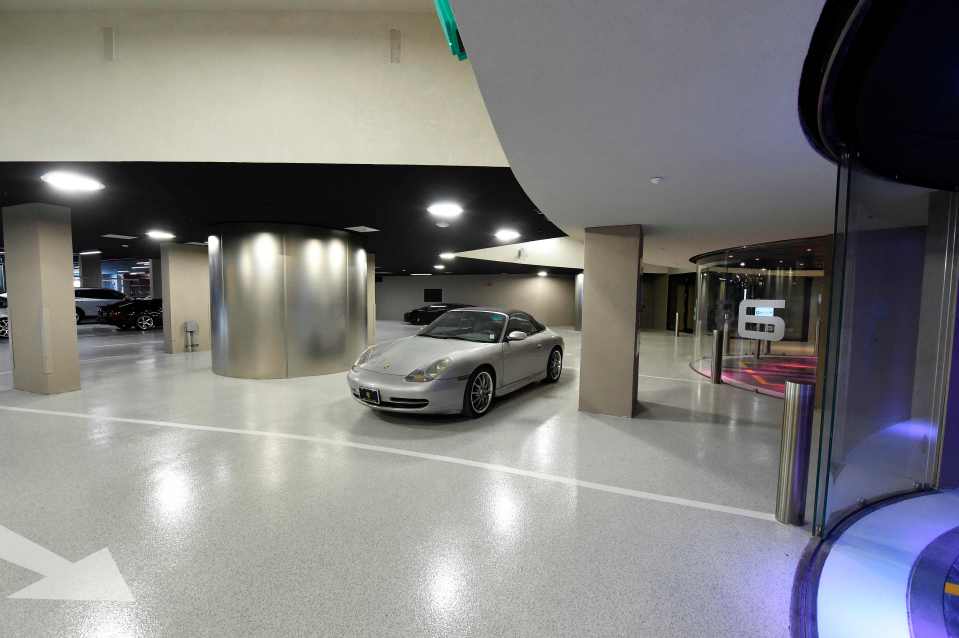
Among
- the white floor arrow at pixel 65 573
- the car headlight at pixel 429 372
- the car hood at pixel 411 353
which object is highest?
the car hood at pixel 411 353

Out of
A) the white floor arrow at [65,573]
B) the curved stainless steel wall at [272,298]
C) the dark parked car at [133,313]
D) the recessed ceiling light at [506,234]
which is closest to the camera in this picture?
the white floor arrow at [65,573]

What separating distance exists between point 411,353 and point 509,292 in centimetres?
1638

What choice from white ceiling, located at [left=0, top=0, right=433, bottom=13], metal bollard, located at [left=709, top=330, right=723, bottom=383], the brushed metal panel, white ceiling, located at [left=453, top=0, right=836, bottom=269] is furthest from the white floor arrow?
metal bollard, located at [left=709, top=330, right=723, bottom=383]

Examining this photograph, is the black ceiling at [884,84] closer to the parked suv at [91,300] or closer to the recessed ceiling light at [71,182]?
the recessed ceiling light at [71,182]

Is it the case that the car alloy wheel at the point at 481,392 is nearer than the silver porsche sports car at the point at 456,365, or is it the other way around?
the silver porsche sports car at the point at 456,365

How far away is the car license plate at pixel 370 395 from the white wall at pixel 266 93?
2371mm

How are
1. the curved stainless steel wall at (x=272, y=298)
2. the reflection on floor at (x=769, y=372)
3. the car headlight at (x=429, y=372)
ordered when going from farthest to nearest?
the curved stainless steel wall at (x=272, y=298) < the reflection on floor at (x=769, y=372) < the car headlight at (x=429, y=372)

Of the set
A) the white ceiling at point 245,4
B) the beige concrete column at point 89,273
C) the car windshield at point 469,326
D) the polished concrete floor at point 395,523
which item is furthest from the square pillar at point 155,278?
the car windshield at point 469,326

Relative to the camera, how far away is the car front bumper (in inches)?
172

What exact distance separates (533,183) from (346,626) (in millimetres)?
2957

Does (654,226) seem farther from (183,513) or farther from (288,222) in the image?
(288,222)

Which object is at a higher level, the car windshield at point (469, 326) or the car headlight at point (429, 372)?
the car windshield at point (469, 326)

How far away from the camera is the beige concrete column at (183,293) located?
9867 millimetres

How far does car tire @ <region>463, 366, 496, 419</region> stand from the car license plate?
3.14ft
